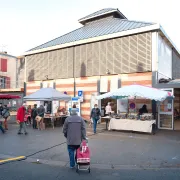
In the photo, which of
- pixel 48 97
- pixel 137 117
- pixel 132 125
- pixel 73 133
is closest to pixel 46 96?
pixel 48 97

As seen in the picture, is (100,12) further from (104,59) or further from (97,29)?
(104,59)

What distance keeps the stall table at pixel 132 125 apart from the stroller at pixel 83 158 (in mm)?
6640

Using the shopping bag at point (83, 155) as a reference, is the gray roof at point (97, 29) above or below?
above

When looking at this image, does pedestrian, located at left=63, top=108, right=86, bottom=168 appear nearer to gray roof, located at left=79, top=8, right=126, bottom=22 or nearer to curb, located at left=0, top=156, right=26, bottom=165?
curb, located at left=0, top=156, right=26, bottom=165

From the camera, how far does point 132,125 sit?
1207 cm

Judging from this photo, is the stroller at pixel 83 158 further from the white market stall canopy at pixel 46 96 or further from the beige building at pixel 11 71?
the beige building at pixel 11 71

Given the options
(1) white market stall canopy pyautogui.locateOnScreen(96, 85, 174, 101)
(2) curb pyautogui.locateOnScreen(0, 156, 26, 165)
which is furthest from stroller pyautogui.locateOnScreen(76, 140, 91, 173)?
(1) white market stall canopy pyautogui.locateOnScreen(96, 85, 174, 101)

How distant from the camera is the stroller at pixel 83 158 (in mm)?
5547

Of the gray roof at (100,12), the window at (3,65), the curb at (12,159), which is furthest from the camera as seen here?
the window at (3,65)

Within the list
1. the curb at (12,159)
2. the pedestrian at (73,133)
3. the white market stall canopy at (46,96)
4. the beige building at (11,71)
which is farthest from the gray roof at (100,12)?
the curb at (12,159)

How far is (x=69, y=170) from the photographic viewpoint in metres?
5.75

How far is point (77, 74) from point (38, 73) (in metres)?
4.81

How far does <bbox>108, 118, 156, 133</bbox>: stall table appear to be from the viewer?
1158cm

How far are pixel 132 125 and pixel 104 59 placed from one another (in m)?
6.26
